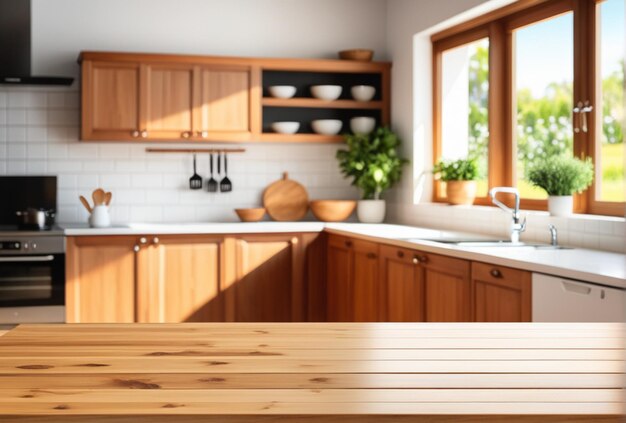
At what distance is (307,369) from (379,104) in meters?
5.01

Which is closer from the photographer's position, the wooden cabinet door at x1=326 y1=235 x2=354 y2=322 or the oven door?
the oven door

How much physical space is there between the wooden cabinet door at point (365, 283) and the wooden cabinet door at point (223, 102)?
1.27m

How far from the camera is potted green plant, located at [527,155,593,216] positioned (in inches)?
161

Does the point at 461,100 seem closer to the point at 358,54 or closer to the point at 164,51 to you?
the point at 358,54

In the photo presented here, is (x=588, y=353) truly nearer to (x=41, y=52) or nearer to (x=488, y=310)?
(x=488, y=310)

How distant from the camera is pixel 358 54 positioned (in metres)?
6.19

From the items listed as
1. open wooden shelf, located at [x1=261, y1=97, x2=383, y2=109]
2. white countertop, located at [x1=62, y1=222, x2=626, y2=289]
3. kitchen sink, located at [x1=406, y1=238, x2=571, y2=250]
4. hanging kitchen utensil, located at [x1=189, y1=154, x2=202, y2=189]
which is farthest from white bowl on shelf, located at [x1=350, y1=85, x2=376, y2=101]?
kitchen sink, located at [x1=406, y1=238, x2=571, y2=250]

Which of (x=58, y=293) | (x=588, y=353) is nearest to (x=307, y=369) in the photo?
(x=588, y=353)

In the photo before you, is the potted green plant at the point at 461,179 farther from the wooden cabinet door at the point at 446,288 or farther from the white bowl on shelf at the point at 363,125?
the wooden cabinet door at the point at 446,288

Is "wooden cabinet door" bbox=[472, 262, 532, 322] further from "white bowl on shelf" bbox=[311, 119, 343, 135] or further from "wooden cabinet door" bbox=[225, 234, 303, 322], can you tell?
"white bowl on shelf" bbox=[311, 119, 343, 135]

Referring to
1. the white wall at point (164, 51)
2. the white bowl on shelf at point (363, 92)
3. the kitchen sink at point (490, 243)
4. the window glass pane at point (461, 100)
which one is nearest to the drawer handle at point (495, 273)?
the kitchen sink at point (490, 243)

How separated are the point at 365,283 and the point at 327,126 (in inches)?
58.3

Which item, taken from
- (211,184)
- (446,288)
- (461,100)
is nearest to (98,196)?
(211,184)

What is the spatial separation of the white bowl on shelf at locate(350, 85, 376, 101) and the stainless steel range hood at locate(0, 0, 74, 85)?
6.44 feet
